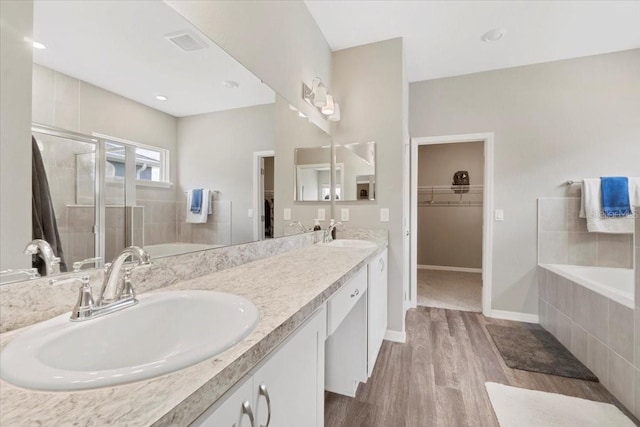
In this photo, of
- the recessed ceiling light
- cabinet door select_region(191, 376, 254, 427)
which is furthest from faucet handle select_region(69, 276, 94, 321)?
the recessed ceiling light

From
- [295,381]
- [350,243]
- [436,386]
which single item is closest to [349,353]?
[436,386]

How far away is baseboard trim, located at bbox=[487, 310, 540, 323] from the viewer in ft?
9.32

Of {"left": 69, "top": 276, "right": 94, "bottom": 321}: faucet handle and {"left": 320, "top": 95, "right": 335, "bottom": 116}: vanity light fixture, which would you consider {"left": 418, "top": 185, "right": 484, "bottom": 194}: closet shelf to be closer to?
{"left": 320, "top": 95, "right": 335, "bottom": 116}: vanity light fixture

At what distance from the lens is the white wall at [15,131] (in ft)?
2.04

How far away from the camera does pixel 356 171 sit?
100 inches

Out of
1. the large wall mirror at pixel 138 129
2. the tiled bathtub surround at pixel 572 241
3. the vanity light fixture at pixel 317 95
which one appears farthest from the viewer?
the tiled bathtub surround at pixel 572 241

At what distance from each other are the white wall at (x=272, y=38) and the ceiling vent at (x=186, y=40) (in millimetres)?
53

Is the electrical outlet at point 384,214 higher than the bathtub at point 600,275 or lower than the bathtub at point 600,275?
higher

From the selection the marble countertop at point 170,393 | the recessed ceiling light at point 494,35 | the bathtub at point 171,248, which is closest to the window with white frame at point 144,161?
the bathtub at point 171,248

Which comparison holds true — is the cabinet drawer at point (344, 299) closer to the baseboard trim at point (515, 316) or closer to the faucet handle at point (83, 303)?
the faucet handle at point (83, 303)

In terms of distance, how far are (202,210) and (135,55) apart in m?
0.61

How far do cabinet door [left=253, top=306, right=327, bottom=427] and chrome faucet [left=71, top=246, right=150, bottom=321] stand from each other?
42cm

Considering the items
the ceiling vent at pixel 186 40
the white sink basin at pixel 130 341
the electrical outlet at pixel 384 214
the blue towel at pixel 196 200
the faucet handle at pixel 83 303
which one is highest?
→ the ceiling vent at pixel 186 40

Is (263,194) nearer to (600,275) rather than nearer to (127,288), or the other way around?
(127,288)
